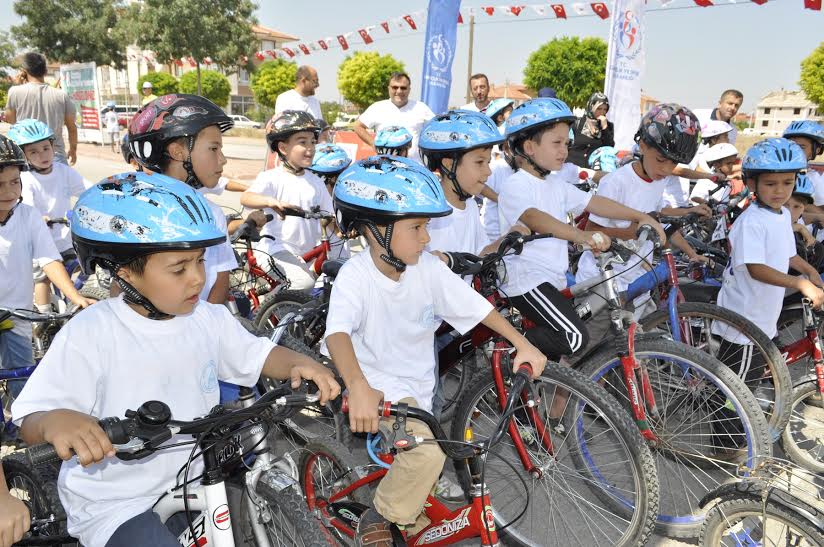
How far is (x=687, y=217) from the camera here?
4.11 meters

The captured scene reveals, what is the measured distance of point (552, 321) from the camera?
3512 millimetres

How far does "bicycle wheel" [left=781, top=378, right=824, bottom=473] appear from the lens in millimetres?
3930

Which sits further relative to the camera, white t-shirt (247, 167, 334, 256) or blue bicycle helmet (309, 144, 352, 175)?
blue bicycle helmet (309, 144, 352, 175)

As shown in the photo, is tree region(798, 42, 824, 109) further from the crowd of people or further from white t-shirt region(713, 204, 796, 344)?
white t-shirt region(713, 204, 796, 344)

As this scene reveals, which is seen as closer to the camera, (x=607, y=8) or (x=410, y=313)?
(x=410, y=313)

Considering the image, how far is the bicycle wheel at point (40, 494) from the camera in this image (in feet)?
8.63

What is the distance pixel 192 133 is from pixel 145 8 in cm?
3497

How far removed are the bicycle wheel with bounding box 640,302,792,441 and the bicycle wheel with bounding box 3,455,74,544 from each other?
348 centimetres

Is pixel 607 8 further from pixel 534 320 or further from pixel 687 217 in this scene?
pixel 534 320

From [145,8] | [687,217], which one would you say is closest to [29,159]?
[687,217]

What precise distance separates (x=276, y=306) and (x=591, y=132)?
6074 mm

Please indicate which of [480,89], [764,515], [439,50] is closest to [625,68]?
[480,89]

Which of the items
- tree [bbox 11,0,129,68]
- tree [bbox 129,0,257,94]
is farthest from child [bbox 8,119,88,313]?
tree [bbox 11,0,129,68]

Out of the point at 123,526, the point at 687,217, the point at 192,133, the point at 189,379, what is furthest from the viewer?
the point at 687,217
